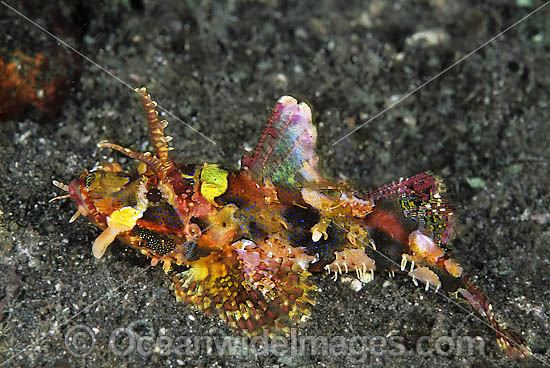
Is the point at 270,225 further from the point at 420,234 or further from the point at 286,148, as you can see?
the point at 420,234

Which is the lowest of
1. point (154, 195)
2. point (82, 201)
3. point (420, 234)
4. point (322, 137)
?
point (82, 201)

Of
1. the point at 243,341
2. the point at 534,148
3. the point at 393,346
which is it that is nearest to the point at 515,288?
the point at 393,346

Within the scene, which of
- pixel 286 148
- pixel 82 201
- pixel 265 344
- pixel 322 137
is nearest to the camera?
pixel 82 201

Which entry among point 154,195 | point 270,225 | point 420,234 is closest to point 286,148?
point 270,225

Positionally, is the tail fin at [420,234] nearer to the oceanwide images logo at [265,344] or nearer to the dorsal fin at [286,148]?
the oceanwide images logo at [265,344]

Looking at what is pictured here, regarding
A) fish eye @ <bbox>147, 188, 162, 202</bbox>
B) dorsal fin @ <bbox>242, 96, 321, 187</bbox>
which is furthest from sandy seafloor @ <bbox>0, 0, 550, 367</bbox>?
dorsal fin @ <bbox>242, 96, 321, 187</bbox>

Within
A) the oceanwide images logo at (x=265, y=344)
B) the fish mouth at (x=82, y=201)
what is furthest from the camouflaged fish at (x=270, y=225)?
the oceanwide images logo at (x=265, y=344)

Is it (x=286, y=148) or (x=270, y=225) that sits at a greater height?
(x=286, y=148)
